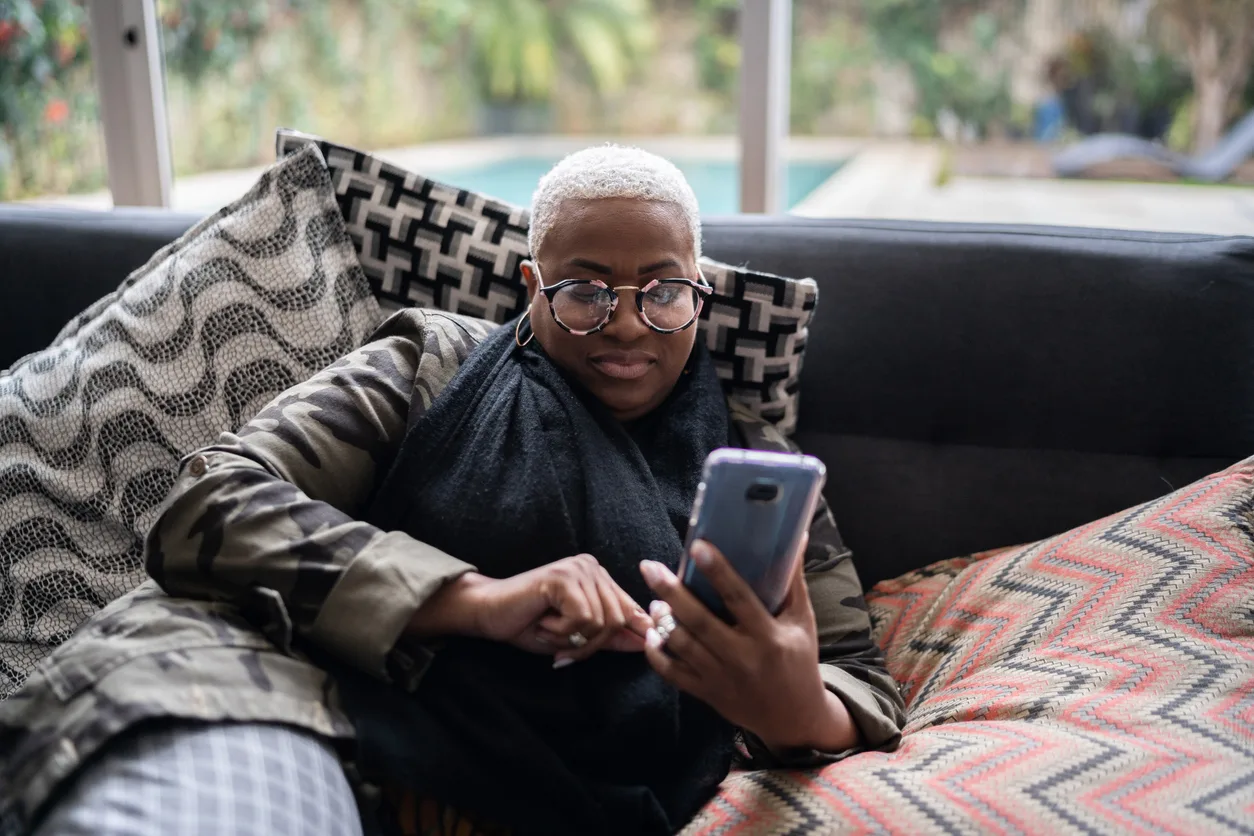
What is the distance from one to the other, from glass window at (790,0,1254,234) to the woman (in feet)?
4.12

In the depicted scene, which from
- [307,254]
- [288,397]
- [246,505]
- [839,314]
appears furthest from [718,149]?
[246,505]

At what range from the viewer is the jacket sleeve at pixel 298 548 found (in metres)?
1.02

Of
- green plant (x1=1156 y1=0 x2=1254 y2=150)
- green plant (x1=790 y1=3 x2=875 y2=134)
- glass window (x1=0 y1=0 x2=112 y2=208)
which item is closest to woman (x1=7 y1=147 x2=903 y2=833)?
green plant (x1=790 y1=3 x2=875 y2=134)

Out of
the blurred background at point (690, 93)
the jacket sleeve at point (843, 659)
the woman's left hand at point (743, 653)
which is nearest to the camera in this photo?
the woman's left hand at point (743, 653)

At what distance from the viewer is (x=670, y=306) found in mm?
1234

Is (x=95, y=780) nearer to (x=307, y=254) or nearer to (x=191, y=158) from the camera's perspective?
(x=307, y=254)

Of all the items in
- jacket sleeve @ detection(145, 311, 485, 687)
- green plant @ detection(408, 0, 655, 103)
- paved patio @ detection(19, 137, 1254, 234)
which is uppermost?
green plant @ detection(408, 0, 655, 103)

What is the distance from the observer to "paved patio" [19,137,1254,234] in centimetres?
234

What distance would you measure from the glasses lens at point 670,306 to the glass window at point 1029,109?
A: 1.20 metres

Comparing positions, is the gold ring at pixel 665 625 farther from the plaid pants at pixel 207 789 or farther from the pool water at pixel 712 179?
the pool water at pixel 712 179

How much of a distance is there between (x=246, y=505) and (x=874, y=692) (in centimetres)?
68

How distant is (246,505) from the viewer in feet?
3.45

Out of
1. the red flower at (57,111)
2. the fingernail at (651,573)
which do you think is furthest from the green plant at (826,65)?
the red flower at (57,111)

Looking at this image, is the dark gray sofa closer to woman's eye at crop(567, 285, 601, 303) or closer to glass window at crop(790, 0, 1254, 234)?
woman's eye at crop(567, 285, 601, 303)
